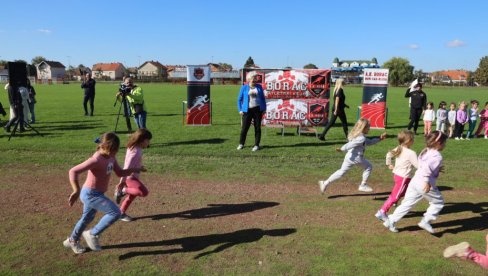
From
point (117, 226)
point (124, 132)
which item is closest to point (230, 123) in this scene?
point (124, 132)

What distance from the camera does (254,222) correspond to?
5582mm

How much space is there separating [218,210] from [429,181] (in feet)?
10.2

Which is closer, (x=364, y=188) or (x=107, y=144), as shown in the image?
(x=107, y=144)

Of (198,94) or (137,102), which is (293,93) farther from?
(137,102)

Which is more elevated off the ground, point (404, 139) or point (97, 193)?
point (404, 139)

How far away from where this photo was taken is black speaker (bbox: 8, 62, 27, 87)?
12195 mm

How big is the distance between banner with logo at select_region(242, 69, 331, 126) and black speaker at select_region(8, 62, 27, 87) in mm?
8144

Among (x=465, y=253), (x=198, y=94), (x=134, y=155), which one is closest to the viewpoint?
(x=465, y=253)

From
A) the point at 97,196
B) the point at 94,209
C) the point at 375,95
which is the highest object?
the point at 375,95

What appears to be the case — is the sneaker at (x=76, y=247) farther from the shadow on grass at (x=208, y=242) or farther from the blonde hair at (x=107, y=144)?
the blonde hair at (x=107, y=144)

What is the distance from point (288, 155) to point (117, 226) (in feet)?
19.0

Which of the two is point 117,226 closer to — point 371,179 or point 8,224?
point 8,224

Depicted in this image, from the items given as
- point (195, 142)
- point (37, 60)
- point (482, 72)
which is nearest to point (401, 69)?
point (482, 72)

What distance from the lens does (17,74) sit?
12.5 metres
